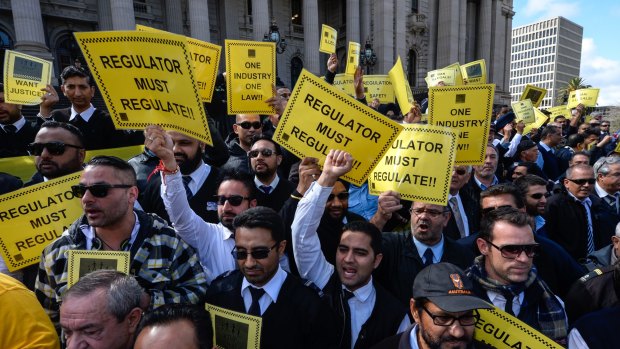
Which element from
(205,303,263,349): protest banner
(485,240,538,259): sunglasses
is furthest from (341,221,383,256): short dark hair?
(205,303,263,349): protest banner

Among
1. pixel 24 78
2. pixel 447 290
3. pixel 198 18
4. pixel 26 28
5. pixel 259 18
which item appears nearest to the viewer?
pixel 447 290

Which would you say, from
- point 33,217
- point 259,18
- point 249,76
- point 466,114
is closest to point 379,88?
point 249,76

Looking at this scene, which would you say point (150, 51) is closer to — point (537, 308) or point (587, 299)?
point (537, 308)

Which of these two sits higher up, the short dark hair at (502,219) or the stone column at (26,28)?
the stone column at (26,28)

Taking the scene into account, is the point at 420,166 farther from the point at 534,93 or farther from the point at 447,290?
the point at 534,93

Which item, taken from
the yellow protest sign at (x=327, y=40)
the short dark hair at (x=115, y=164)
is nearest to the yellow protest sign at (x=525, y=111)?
the yellow protest sign at (x=327, y=40)

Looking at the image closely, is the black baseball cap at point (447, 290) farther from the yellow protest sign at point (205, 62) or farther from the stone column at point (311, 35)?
the stone column at point (311, 35)

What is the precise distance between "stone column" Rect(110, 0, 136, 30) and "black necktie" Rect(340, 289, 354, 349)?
20296 mm

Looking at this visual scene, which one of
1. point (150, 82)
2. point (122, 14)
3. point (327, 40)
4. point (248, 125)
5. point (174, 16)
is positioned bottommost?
point (248, 125)

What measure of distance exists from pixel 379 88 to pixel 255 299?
789cm

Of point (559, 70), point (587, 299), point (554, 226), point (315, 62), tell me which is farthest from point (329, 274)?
point (559, 70)

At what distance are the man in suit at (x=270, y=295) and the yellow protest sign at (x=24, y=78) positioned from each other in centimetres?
447

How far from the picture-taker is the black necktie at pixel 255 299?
2.42m

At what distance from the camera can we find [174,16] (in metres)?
22.8
